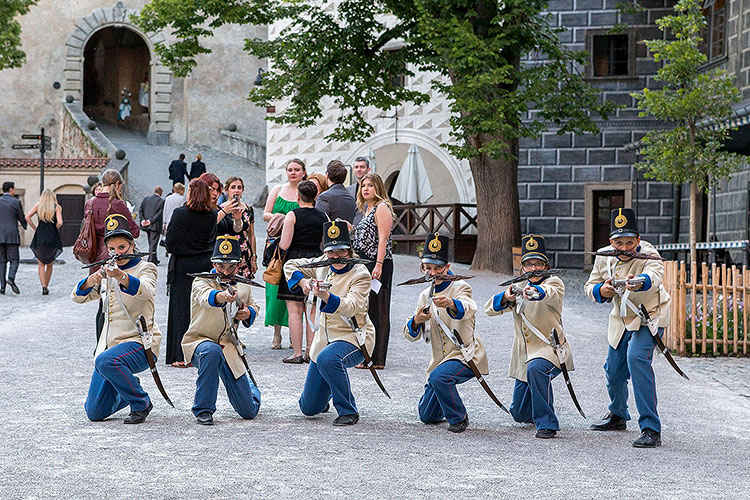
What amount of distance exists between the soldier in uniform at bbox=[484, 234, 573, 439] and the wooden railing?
17.9 meters

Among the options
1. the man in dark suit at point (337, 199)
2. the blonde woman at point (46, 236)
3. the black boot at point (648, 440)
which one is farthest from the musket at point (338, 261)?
the blonde woman at point (46, 236)

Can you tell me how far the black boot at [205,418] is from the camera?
25.6 feet

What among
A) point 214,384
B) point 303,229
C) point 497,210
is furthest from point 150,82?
point 214,384

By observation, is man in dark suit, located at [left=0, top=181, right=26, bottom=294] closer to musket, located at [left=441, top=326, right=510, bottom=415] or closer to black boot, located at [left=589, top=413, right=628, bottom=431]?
musket, located at [left=441, top=326, right=510, bottom=415]

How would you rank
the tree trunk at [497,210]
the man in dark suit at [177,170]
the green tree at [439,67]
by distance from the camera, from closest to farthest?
the green tree at [439,67], the tree trunk at [497,210], the man in dark suit at [177,170]

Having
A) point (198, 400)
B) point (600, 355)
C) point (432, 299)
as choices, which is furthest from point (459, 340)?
point (600, 355)

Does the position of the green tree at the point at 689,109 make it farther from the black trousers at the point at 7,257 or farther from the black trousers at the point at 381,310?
the black trousers at the point at 7,257

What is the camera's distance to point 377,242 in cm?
1035

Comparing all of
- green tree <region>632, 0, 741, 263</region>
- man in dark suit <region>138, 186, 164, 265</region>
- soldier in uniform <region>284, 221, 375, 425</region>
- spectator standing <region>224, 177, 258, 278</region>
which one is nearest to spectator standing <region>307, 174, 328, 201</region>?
spectator standing <region>224, 177, 258, 278</region>

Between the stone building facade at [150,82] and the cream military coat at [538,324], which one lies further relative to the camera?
the stone building facade at [150,82]

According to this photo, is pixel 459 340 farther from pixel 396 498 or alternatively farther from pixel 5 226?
pixel 5 226

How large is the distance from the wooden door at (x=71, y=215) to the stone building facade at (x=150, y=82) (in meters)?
11.8

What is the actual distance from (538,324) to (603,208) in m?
18.5

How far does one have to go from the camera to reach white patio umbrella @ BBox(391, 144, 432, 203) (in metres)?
24.3
